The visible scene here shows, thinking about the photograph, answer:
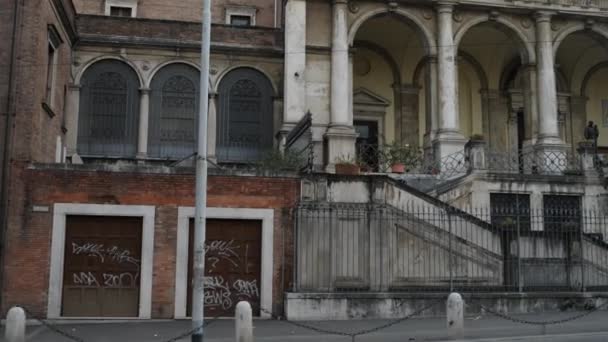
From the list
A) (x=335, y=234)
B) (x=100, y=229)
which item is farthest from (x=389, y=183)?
(x=100, y=229)

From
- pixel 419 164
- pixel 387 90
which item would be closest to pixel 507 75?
pixel 387 90

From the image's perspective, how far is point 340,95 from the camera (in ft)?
76.8

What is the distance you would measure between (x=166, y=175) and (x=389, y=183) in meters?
5.56

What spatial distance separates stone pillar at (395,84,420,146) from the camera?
92.1ft

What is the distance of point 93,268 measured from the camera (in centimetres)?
1485

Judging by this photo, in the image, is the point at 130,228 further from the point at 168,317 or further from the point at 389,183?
the point at 389,183

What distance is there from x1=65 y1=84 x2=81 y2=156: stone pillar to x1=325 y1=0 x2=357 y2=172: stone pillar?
8965 mm

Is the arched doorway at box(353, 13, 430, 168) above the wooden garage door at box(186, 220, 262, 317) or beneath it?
above

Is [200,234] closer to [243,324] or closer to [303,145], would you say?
[243,324]

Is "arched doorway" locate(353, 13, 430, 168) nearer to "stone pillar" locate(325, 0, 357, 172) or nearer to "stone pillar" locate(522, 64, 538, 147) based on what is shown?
"stone pillar" locate(325, 0, 357, 172)

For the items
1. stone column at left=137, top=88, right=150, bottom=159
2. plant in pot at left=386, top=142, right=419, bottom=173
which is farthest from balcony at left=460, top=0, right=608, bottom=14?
stone column at left=137, top=88, right=150, bottom=159

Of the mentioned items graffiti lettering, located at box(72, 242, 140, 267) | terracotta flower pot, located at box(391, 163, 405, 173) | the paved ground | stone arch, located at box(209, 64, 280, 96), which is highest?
stone arch, located at box(209, 64, 280, 96)

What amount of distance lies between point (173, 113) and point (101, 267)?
1038cm

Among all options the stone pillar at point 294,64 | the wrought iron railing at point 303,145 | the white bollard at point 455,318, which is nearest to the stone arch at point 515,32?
the stone pillar at point 294,64
